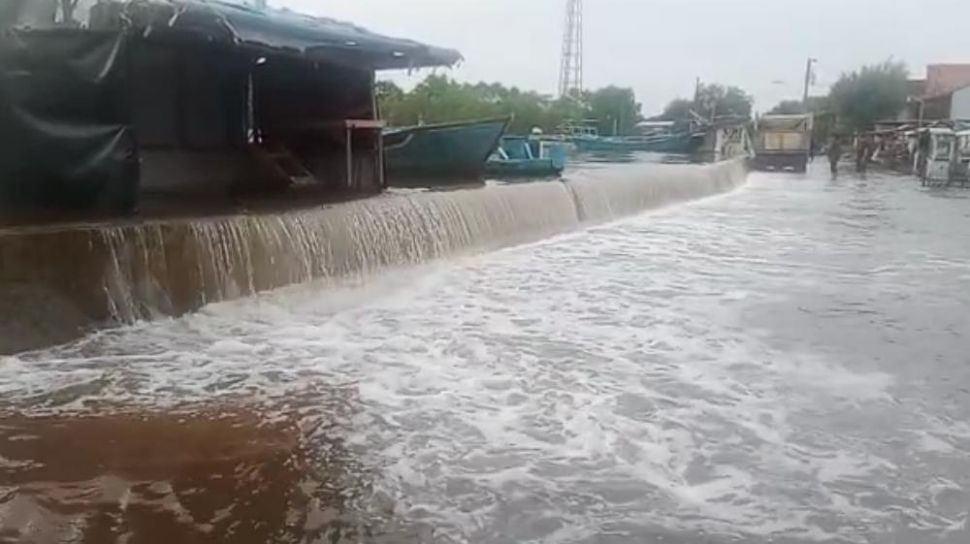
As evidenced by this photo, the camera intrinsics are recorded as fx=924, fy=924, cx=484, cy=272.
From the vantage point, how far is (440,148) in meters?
15.3

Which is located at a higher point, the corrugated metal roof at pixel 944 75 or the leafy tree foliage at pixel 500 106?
the corrugated metal roof at pixel 944 75

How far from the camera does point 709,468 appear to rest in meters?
4.45

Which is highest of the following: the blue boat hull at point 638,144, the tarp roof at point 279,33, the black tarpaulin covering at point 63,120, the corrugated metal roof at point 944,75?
the corrugated metal roof at point 944,75

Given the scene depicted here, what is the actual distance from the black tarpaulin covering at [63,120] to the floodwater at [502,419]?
1422 mm

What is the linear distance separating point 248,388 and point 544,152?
16392mm

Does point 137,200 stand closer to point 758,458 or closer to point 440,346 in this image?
point 440,346

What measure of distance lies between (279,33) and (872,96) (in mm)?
43330

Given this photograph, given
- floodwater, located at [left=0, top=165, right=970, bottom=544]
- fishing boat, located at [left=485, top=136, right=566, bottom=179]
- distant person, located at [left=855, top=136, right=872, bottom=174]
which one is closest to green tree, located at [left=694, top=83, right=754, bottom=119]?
distant person, located at [left=855, top=136, right=872, bottom=174]

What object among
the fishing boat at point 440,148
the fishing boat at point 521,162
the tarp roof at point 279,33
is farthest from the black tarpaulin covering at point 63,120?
the fishing boat at point 521,162

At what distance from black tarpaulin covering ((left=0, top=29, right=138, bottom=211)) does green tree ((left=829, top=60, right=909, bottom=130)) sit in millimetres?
43422

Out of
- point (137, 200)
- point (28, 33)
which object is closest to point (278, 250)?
point (137, 200)

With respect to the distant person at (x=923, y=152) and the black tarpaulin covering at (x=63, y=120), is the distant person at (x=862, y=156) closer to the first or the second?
the distant person at (x=923, y=152)

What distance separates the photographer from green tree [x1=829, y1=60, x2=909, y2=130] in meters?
45.9

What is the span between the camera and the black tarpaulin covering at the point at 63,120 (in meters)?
6.82
